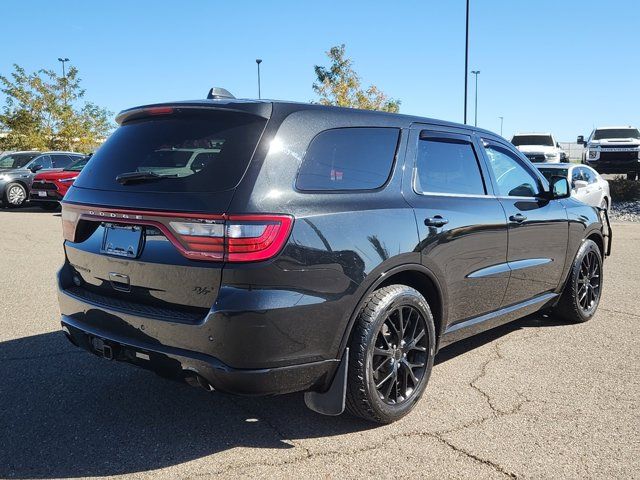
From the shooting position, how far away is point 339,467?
3.02 metres

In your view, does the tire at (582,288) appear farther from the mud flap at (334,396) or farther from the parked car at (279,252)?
the mud flap at (334,396)

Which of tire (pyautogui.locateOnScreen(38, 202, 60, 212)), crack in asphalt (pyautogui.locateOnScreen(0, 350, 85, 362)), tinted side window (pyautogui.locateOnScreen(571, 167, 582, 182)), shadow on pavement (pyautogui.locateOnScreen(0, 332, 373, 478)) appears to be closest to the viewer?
shadow on pavement (pyautogui.locateOnScreen(0, 332, 373, 478))

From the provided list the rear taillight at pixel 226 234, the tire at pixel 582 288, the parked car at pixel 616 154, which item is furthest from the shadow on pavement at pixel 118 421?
the parked car at pixel 616 154

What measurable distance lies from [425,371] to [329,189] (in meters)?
1.32

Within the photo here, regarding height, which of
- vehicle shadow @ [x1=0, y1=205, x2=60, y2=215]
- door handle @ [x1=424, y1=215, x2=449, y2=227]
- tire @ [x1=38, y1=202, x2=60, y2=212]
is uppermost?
door handle @ [x1=424, y1=215, x2=449, y2=227]

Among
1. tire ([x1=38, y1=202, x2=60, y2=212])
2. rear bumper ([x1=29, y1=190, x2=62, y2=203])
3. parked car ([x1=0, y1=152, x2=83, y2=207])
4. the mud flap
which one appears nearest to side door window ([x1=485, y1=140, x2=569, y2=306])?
the mud flap

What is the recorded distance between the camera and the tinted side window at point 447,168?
391 cm

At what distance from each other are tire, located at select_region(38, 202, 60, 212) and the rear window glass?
50.5 feet

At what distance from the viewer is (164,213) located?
297cm

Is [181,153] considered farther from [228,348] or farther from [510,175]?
[510,175]

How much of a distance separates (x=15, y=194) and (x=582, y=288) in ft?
56.1

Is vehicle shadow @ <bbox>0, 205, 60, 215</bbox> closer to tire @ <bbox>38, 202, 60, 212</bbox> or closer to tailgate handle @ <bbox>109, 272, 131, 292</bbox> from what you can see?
tire @ <bbox>38, 202, 60, 212</bbox>

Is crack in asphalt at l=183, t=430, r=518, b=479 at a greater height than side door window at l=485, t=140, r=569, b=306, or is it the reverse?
side door window at l=485, t=140, r=569, b=306

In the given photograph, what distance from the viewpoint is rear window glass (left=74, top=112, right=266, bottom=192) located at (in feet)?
9.82
